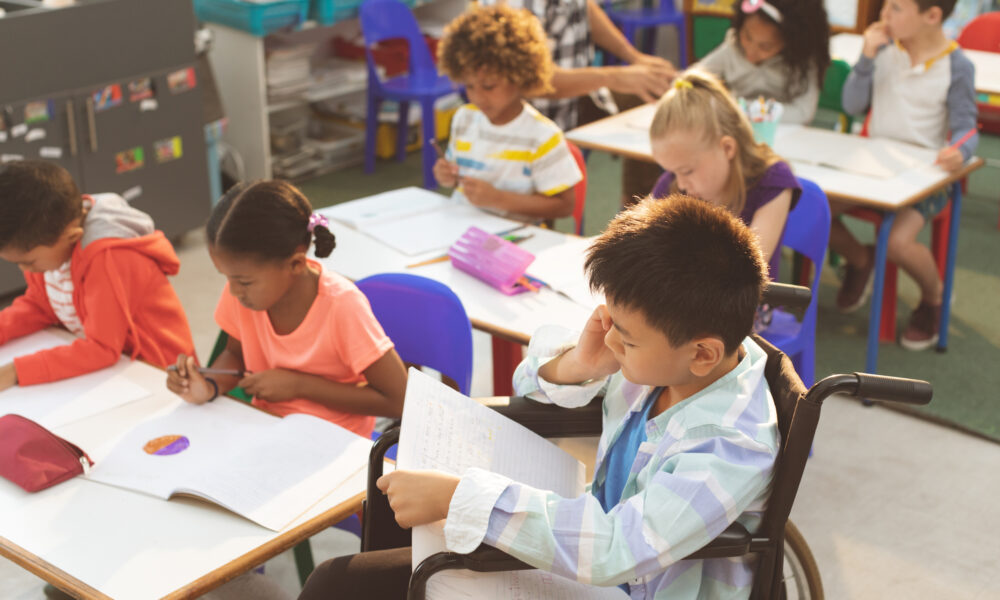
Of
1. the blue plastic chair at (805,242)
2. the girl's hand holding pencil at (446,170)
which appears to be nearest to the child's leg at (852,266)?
the blue plastic chair at (805,242)

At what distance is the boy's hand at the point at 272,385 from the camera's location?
6.00 feet

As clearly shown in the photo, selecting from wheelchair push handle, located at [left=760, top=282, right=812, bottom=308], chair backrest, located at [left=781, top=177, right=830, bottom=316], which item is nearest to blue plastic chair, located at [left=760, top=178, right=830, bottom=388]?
chair backrest, located at [left=781, top=177, right=830, bottom=316]

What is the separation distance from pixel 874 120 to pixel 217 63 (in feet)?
9.25

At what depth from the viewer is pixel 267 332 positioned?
1.92 metres

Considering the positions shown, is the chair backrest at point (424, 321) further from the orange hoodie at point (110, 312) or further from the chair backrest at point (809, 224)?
the chair backrest at point (809, 224)

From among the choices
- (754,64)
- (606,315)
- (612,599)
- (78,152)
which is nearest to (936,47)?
(754,64)

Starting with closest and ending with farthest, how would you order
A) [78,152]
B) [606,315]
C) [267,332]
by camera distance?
[606,315] < [267,332] < [78,152]

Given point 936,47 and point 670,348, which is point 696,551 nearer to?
point 670,348

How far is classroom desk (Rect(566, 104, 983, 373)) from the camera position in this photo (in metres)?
2.88

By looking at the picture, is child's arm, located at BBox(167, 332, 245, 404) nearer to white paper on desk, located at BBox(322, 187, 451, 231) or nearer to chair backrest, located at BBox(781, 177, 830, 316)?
white paper on desk, located at BBox(322, 187, 451, 231)

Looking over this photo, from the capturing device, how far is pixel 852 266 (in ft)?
11.7

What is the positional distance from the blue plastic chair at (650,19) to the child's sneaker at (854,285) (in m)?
2.94

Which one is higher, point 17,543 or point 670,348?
point 670,348

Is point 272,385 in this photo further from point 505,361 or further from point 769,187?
point 769,187
